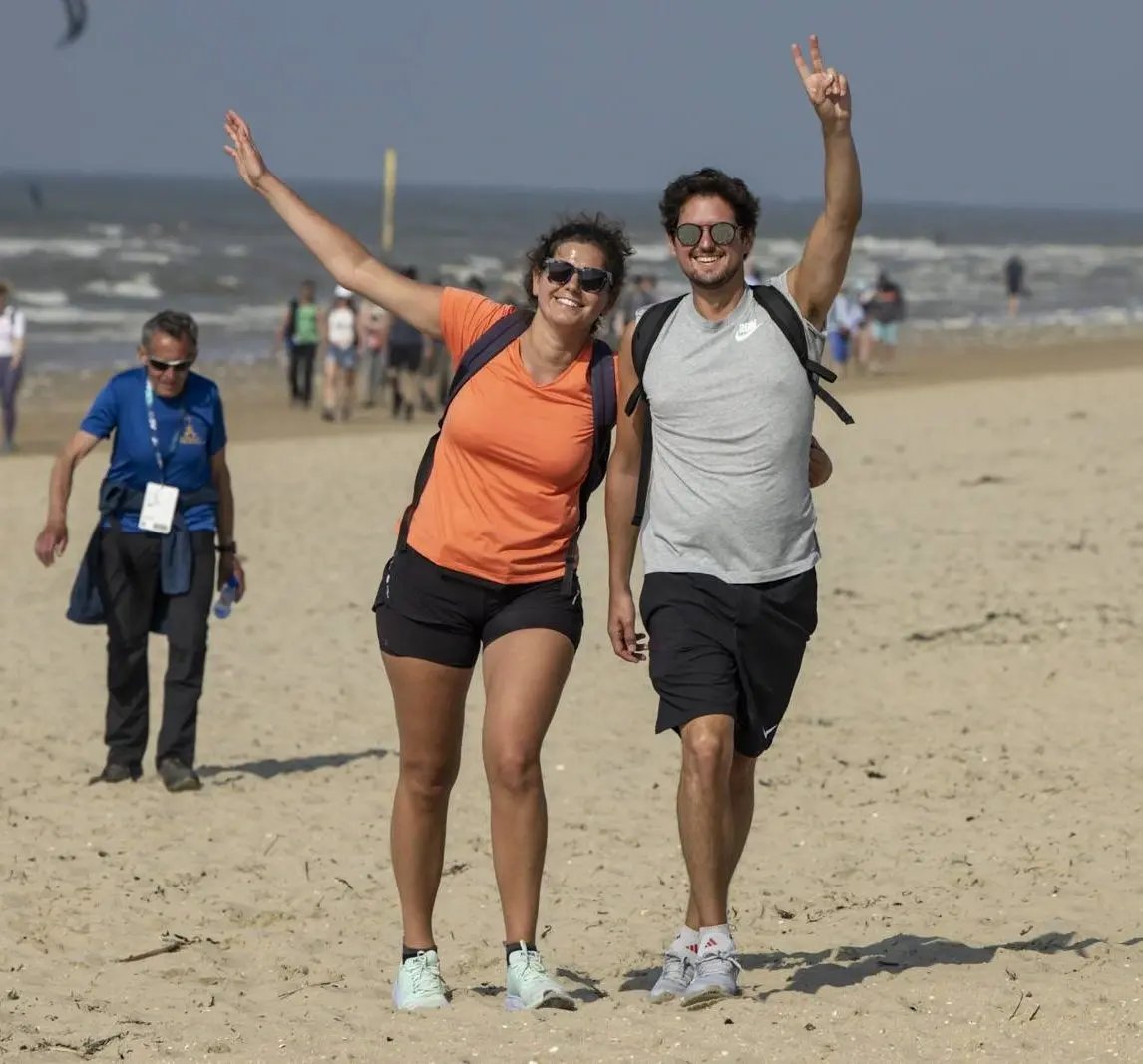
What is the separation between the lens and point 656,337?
189 inches

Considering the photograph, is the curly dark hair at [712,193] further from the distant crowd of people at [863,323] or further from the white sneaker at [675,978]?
the distant crowd of people at [863,323]

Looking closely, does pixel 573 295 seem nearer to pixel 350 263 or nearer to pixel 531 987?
pixel 350 263

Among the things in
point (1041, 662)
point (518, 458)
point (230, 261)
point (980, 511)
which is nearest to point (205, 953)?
point (518, 458)

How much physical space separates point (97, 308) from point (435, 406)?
2201 centimetres

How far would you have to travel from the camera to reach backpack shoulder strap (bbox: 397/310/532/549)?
4844mm

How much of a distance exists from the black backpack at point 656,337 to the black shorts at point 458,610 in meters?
0.29

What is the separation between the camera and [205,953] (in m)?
6.07

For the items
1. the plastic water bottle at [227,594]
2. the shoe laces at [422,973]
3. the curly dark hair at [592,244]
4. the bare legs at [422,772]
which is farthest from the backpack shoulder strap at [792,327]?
the plastic water bottle at [227,594]

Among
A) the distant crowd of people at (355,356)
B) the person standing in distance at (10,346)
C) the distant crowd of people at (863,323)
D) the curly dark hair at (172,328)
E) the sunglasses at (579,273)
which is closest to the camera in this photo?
the sunglasses at (579,273)

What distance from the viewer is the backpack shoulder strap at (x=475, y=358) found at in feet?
15.9

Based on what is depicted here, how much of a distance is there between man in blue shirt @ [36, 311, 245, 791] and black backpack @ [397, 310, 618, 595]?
285 centimetres

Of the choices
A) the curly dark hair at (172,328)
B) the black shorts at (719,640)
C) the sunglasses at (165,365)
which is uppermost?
the curly dark hair at (172,328)

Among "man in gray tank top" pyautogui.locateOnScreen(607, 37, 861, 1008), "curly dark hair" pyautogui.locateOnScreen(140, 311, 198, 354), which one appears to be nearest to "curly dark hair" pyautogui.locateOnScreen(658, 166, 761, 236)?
"man in gray tank top" pyautogui.locateOnScreen(607, 37, 861, 1008)

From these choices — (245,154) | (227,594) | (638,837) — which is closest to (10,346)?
(227,594)
